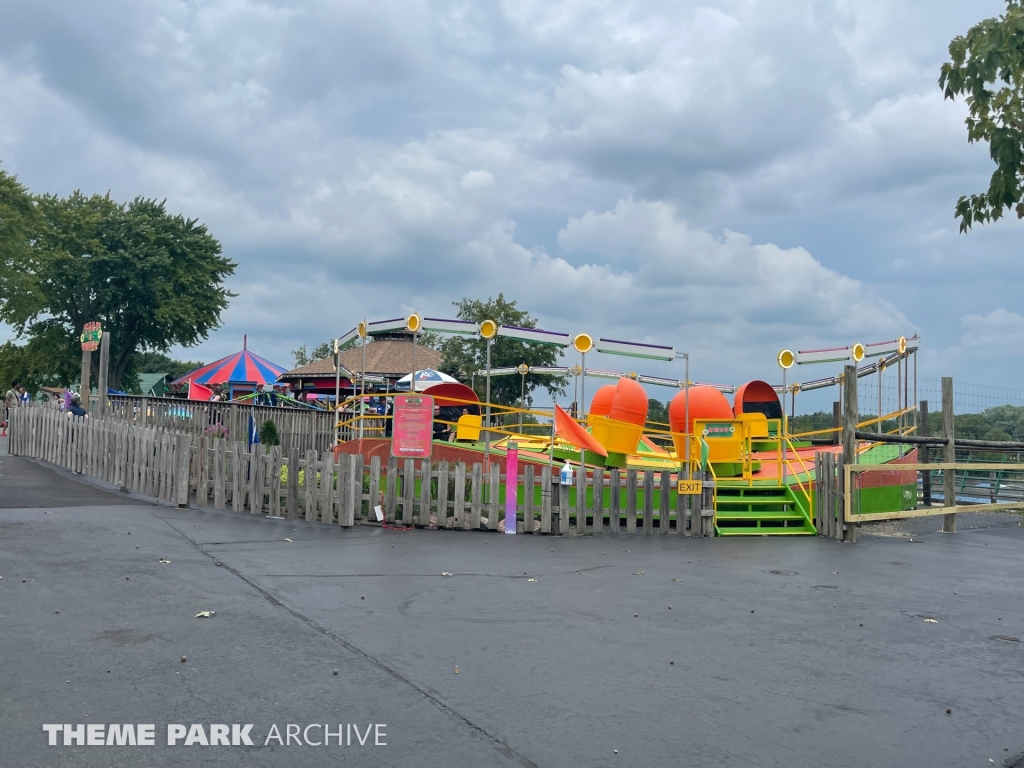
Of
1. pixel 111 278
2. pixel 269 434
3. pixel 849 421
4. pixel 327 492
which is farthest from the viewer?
pixel 111 278

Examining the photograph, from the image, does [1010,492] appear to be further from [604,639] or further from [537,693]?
[537,693]

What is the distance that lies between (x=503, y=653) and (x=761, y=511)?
979 cm

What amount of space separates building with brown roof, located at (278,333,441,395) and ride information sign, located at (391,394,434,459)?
86.3ft

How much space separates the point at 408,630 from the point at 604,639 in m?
1.52

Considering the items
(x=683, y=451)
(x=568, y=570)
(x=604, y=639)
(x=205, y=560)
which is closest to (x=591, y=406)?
(x=683, y=451)

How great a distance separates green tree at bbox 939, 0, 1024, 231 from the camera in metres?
5.96

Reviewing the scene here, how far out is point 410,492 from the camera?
13711 mm

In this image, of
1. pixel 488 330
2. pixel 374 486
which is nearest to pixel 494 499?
pixel 374 486

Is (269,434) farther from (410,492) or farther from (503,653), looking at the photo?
(503,653)

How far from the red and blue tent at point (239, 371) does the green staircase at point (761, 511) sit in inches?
1096

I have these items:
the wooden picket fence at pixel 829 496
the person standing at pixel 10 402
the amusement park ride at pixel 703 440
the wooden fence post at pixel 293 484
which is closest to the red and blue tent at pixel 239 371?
the person standing at pixel 10 402

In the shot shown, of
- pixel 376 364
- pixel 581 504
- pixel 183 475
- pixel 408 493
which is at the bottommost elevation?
pixel 581 504

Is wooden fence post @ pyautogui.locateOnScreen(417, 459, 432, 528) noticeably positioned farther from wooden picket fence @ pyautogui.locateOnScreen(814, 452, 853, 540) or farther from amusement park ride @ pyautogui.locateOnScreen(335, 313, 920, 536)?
wooden picket fence @ pyautogui.locateOnScreen(814, 452, 853, 540)

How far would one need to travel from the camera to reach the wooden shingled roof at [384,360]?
1797 inches
